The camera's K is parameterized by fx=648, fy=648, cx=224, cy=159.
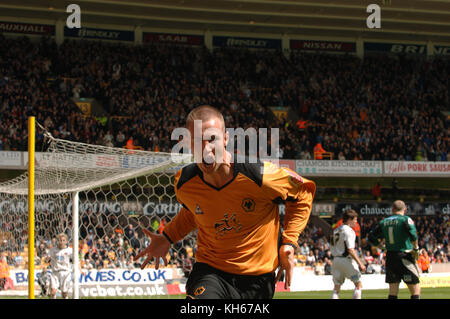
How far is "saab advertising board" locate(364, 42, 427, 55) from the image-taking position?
1464 inches

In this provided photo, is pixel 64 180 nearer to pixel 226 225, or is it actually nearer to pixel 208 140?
pixel 226 225

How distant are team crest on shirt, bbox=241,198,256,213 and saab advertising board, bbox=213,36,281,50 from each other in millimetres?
31649

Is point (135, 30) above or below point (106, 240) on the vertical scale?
above

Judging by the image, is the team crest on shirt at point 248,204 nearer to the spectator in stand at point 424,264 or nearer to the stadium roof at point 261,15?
the spectator in stand at point 424,264

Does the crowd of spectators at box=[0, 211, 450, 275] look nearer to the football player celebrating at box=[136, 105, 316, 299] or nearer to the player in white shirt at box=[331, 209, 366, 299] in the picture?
the player in white shirt at box=[331, 209, 366, 299]

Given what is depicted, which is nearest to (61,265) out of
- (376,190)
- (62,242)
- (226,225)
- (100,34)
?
(62,242)

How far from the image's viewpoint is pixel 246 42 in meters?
35.4

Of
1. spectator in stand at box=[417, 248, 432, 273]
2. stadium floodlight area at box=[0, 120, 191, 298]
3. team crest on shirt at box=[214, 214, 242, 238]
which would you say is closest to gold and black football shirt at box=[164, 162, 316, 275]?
team crest on shirt at box=[214, 214, 242, 238]

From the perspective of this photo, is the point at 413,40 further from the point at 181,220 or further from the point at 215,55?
the point at 181,220

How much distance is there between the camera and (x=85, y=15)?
3139 cm
